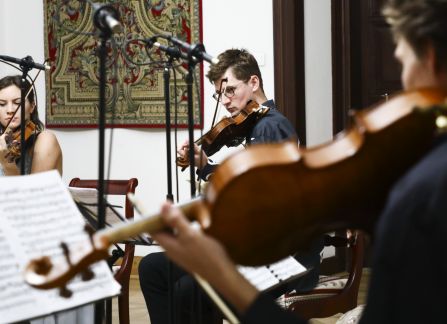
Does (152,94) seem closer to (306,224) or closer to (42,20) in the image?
(42,20)

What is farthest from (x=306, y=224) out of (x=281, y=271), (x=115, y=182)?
(x=115, y=182)

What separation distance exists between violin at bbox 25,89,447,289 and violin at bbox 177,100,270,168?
2.11 m

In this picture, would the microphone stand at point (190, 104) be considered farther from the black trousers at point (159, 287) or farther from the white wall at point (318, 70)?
the white wall at point (318, 70)

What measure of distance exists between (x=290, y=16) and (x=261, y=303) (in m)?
3.83

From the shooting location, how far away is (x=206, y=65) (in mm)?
5137

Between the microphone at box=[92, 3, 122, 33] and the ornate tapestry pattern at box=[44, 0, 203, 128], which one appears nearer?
the microphone at box=[92, 3, 122, 33]

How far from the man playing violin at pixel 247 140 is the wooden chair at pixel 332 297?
0.05 meters

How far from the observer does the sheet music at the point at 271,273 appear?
2.55m

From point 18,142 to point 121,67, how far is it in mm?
1819

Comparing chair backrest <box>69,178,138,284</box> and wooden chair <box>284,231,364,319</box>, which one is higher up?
chair backrest <box>69,178,138,284</box>

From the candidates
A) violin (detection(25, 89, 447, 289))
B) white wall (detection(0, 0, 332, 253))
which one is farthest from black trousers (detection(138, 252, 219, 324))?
violin (detection(25, 89, 447, 289))

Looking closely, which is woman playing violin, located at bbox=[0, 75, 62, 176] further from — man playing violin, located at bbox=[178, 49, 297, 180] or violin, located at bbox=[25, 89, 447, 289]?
violin, located at bbox=[25, 89, 447, 289]

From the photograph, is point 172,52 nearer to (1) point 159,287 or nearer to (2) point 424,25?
(1) point 159,287

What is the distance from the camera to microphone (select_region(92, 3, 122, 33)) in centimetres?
186
